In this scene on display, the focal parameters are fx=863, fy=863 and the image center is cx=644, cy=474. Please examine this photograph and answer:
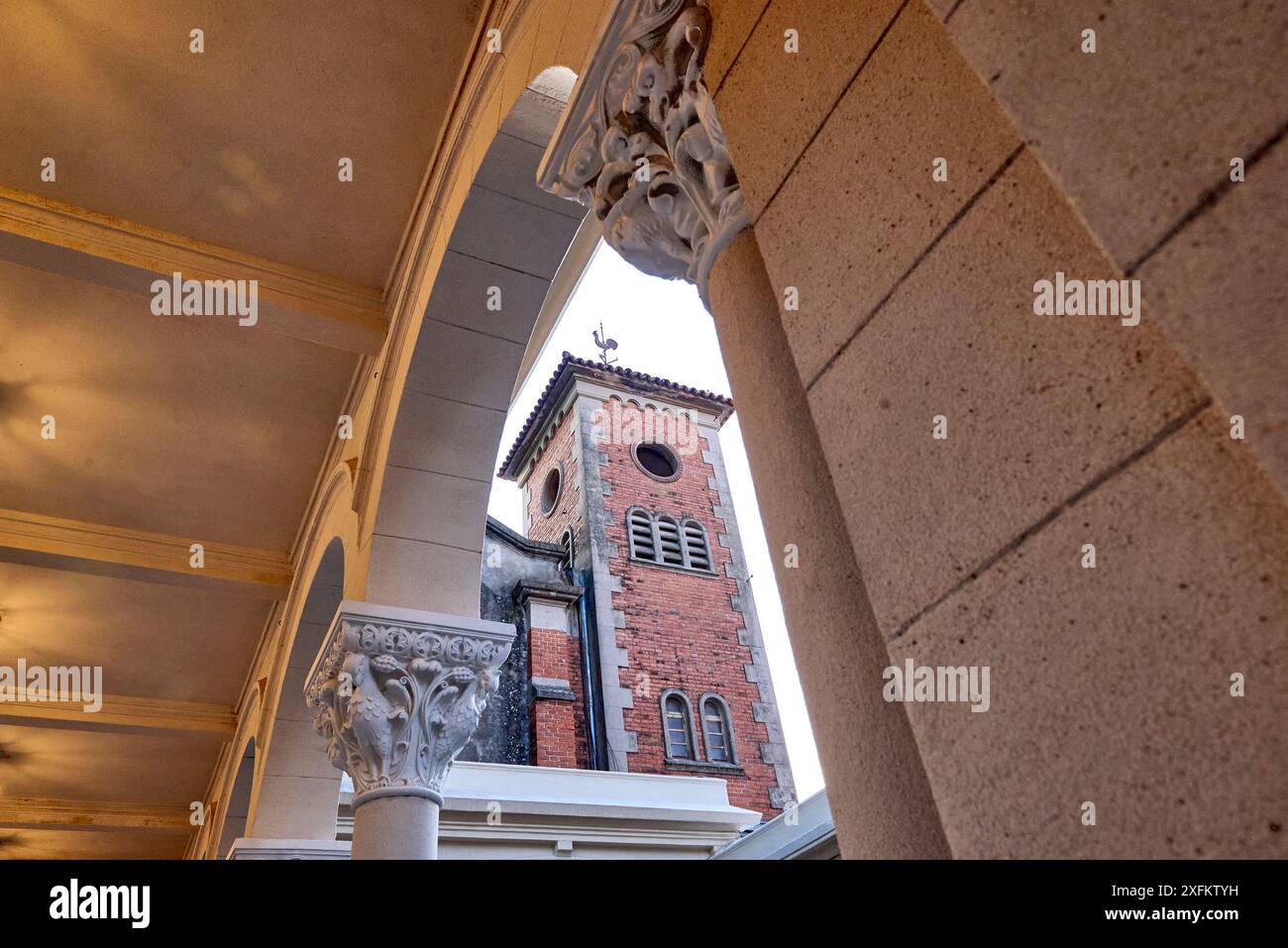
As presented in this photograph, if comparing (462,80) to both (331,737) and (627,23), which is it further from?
(331,737)

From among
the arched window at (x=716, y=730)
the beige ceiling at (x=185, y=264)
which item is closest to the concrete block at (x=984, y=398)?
the beige ceiling at (x=185, y=264)

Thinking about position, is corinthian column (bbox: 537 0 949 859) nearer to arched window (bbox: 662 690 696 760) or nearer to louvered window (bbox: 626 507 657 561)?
arched window (bbox: 662 690 696 760)

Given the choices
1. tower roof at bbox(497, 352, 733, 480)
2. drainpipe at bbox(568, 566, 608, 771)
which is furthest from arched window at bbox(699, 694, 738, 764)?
tower roof at bbox(497, 352, 733, 480)

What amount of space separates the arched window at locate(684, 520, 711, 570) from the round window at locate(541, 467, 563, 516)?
7.96 ft

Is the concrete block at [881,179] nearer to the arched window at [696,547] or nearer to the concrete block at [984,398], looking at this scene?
the concrete block at [984,398]

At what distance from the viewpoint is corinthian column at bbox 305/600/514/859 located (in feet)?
11.2

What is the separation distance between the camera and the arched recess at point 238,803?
741 centimetres

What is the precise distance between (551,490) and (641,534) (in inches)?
91.6

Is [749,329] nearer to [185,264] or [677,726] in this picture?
[185,264]

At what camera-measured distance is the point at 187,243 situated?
402cm

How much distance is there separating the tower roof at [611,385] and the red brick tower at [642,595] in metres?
0.03

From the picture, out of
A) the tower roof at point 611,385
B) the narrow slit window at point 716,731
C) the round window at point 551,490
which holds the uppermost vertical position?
the tower roof at point 611,385

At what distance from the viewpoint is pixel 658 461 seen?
15.6 metres

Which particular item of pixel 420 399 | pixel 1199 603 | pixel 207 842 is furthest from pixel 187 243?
pixel 207 842
